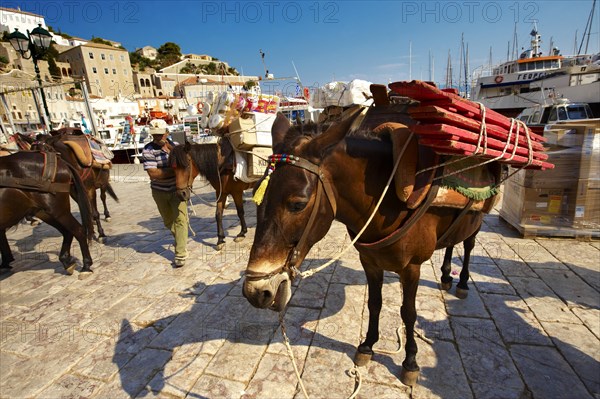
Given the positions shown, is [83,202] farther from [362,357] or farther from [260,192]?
[362,357]

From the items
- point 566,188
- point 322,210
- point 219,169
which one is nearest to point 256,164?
point 219,169

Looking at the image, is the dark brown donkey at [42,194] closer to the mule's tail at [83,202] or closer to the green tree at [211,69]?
the mule's tail at [83,202]

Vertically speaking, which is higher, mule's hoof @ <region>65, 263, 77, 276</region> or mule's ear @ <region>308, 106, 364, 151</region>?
mule's ear @ <region>308, 106, 364, 151</region>

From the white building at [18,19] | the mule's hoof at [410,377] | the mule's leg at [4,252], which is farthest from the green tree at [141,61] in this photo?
the mule's hoof at [410,377]

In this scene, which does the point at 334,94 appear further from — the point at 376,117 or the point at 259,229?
the point at 259,229

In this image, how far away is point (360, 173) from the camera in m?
1.70

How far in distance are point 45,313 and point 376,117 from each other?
187 inches

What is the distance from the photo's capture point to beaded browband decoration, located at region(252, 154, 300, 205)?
153 centimetres

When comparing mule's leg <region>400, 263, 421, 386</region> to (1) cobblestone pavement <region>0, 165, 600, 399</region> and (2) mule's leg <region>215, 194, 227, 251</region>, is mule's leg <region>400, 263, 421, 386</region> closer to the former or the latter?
(1) cobblestone pavement <region>0, 165, 600, 399</region>

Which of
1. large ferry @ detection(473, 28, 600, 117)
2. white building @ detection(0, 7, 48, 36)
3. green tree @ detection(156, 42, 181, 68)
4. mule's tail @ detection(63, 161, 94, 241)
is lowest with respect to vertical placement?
mule's tail @ detection(63, 161, 94, 241)

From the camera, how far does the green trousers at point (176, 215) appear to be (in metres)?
4.67

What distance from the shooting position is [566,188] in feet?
15.0

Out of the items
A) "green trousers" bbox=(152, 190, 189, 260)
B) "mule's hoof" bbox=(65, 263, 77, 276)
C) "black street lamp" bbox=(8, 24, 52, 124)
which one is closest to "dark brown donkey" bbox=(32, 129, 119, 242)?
"mule's hoof" bbox=(65, 263, 77, 276)

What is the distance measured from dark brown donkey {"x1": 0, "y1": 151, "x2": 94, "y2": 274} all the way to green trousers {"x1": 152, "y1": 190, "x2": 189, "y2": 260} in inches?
54.9
